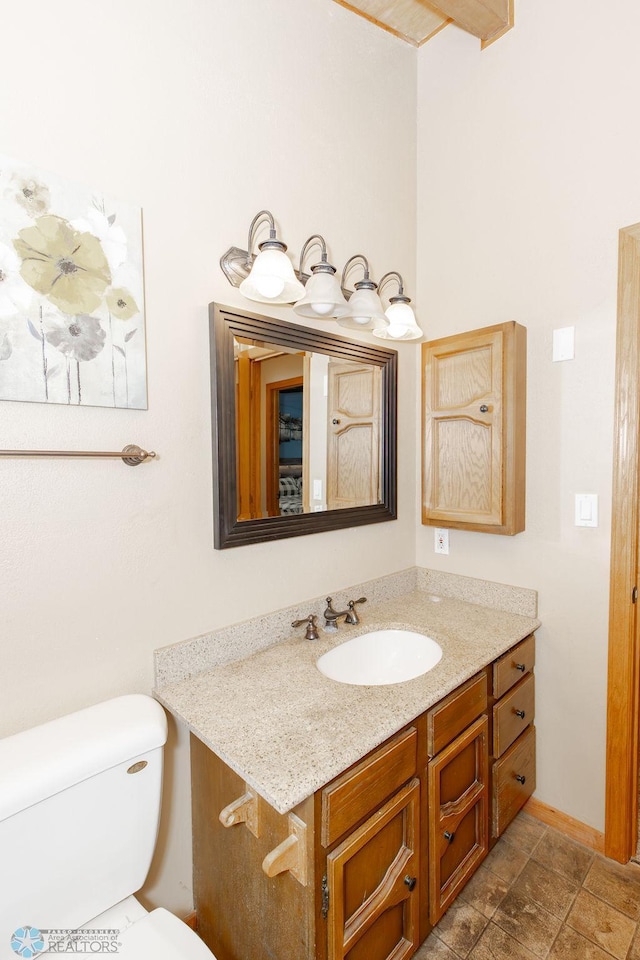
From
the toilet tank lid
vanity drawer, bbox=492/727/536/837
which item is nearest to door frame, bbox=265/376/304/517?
the toilet tank lid

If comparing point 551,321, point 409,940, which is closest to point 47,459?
point 409,940

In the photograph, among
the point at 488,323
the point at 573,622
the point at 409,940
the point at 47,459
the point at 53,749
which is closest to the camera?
the point at 53,749

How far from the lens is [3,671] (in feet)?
3.35

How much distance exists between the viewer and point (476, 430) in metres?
1.76

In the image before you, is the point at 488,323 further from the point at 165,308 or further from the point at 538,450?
the point at 165,308

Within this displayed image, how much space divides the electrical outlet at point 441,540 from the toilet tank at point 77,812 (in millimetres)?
1323

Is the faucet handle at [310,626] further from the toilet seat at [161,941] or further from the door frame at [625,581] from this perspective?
the door frame at [625,581]

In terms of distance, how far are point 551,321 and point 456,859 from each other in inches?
71.1

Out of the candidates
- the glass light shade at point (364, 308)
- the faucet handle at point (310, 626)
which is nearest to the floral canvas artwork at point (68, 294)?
the glass light shade at point (364, 308)

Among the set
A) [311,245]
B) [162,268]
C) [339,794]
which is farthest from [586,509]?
[162,268]

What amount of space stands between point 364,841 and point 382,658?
2.18ft

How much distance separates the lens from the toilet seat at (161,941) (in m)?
0.92

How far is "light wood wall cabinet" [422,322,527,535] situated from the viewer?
166 cm

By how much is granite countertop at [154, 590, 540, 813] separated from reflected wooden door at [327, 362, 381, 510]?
51 cm
